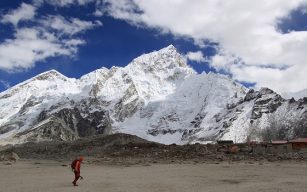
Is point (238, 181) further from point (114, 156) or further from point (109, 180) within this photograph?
point (114, 156)

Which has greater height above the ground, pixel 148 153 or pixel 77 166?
pixel 148 153

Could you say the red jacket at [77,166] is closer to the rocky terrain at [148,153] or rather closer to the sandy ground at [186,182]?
the sandy ground at [186,182]

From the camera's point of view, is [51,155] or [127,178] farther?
[51,155]

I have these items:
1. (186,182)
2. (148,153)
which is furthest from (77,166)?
(148,153)

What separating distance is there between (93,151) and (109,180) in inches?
1487

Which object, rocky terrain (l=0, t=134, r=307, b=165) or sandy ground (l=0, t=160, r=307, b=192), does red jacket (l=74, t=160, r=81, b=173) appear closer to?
sandy ground (l=0, t=160, r=307, b=192)

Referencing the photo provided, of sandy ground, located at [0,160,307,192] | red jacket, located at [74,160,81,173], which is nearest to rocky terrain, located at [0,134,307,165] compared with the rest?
sandy ground, located at [0,160,307,192]

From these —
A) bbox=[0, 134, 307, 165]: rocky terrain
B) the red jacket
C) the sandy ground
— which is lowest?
the sandy ground

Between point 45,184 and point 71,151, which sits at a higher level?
point 71,151

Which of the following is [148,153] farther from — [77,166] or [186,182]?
[77,166]

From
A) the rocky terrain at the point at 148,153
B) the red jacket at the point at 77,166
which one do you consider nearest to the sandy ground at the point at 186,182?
the red jacket at the point at 77,166

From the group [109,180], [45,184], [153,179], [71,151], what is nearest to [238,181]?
[153,179]

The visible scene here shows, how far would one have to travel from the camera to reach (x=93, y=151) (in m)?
73.4

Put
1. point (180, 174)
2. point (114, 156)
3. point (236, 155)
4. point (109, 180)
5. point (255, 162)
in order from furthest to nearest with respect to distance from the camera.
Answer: point (114, 156) → point (236, 155) → point (255, 162) → point (180, 174) → point (109, 180)
